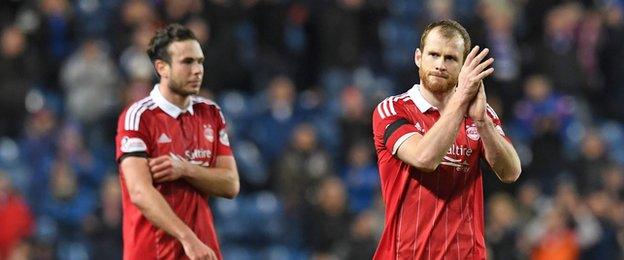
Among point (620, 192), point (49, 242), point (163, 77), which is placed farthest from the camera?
point (620, 192)

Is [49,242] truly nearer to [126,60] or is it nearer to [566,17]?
[126,60]

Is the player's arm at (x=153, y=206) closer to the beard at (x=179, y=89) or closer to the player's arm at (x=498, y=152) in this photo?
the beard at (x=179, y=89)

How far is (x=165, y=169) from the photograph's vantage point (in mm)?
7559

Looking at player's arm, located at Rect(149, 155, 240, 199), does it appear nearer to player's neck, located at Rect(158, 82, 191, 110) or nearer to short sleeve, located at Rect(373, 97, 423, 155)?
player's neck, located at Rect(158, 82, 191, 110)

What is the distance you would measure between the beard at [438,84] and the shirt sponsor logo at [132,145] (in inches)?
71.6

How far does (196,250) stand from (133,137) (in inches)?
31.6

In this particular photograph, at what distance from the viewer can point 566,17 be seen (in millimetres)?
18047

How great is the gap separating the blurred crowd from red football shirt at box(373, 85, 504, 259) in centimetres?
708

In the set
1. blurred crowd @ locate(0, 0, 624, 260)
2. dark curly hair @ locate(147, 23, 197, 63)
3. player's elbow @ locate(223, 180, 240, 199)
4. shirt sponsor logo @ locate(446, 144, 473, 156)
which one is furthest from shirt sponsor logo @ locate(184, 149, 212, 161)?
blurred crowd @ locate(0, 0, 624, 260)

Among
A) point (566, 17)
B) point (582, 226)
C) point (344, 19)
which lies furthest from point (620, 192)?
point (344, 19)

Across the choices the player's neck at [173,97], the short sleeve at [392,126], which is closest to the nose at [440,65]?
the short sleeve at [392,126]

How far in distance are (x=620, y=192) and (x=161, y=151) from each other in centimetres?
937

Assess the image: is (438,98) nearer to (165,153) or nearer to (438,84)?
(438,84)

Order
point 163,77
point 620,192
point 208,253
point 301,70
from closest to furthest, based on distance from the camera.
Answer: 1. point 208,253
2. point 163,77
3. point 620,192
4. point 301,70
